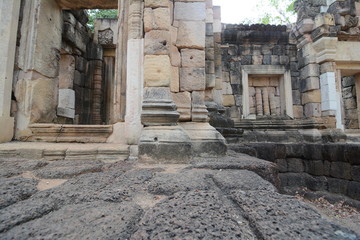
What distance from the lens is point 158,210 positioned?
1.01 meters

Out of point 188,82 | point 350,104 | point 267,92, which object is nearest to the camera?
point 188,82

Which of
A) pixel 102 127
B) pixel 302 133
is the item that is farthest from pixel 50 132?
pixel 302 133

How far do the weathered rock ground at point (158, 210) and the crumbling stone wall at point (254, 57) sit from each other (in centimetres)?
562

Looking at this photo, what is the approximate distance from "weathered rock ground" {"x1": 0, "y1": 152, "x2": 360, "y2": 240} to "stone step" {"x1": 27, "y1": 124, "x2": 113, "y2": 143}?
152 cm

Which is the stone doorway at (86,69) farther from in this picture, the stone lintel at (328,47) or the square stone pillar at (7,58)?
the stone lintel at (328,47)

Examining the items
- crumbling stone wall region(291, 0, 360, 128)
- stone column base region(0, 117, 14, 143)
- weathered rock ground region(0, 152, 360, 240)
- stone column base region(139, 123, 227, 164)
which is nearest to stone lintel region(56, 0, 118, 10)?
stone column base region(0, 117, 14, 143)

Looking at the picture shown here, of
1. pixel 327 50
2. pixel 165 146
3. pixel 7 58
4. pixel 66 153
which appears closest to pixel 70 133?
pixel 66 153

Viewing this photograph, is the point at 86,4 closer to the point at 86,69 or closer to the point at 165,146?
the point at 86,69

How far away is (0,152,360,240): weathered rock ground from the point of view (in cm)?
81

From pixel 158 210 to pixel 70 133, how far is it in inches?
104

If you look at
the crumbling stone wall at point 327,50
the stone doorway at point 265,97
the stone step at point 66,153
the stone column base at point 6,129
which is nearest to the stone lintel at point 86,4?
the stone column base at point 6,129

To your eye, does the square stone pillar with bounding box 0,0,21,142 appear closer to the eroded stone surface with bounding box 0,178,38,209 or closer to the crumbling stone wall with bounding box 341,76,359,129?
the eroded stone surface with bounding box 0,178,38,209

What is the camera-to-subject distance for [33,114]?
3.24 meters

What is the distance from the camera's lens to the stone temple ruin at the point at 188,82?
2514 millimetres
